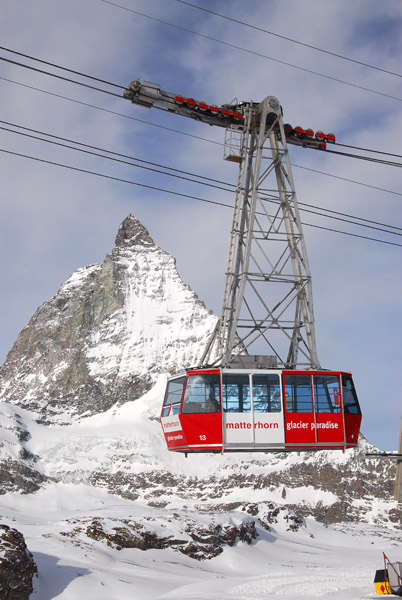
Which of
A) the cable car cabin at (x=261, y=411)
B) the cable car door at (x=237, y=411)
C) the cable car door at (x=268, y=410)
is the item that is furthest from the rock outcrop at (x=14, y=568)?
the cable car door at (x=268, y=410)

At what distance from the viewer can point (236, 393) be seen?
2764 centimetres

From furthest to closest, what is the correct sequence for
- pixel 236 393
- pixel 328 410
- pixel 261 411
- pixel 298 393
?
1. pixel 328 410
2. pixel 298 393
3. pixel 236 393
4. pixel 261 411

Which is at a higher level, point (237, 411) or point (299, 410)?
point (299, 410)

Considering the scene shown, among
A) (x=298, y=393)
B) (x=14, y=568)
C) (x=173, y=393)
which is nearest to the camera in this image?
(x=298, y=393)

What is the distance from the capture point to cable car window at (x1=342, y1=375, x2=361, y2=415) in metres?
28.4

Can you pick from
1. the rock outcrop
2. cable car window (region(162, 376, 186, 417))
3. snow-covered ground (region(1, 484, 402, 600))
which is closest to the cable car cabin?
cable car window (region(162, 376, 186, 417))

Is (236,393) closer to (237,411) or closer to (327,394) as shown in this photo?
(237,411)

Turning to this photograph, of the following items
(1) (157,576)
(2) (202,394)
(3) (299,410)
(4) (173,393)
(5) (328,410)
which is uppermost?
(4) (173,393)

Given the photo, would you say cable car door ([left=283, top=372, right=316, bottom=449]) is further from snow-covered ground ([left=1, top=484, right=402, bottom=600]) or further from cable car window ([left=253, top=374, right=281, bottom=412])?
snow-covered ground ([left=1, top=484, right=402, bottom=600])

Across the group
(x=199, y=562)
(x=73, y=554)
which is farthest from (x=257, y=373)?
(x=199, y=562)

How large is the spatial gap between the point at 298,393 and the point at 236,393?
7.89 feet

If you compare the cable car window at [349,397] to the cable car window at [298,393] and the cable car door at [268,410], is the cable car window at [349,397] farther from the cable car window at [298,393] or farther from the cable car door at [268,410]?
the cable car door at [268,410]

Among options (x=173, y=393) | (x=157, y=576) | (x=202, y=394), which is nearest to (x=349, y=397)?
(x=202, y=394)

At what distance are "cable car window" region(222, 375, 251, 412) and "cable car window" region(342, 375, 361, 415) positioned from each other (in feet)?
12.9
